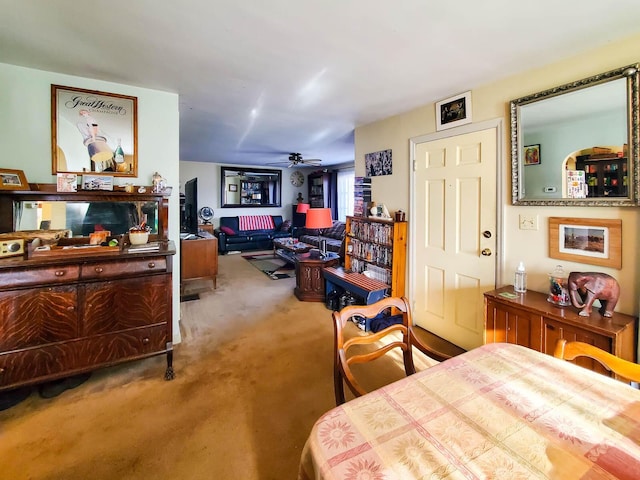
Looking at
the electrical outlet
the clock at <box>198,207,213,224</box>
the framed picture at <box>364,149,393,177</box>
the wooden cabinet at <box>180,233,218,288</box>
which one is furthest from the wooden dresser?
the clock at <box>198,207,213,224</box>

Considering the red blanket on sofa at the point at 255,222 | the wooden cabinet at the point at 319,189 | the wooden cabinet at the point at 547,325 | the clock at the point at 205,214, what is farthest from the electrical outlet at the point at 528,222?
the clock at the point at 205,214

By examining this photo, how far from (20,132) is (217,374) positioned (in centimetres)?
228

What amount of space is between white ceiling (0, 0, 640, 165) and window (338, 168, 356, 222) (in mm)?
4717

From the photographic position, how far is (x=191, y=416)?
71.2 inches

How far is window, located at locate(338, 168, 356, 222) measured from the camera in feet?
24.7

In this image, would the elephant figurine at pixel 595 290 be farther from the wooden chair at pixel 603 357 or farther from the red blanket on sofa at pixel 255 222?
the red blanket on sofa at pixel 255 222

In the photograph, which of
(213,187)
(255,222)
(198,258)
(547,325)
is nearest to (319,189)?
(255,222)

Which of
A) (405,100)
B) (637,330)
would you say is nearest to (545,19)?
(405,100)

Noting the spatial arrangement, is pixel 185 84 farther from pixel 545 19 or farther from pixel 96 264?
pixel 545 19

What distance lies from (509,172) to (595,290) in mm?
990

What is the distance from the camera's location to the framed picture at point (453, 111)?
249 centimetres

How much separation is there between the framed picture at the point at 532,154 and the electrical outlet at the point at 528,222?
0.38m

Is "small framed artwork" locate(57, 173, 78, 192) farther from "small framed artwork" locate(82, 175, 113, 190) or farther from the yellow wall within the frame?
the yellow wall

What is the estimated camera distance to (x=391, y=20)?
1.57 m
